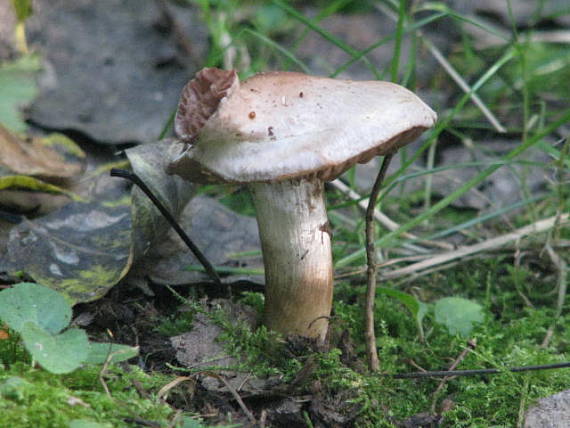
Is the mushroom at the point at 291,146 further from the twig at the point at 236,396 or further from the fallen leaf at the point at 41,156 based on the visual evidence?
the fallen leaf at the point at 41,156

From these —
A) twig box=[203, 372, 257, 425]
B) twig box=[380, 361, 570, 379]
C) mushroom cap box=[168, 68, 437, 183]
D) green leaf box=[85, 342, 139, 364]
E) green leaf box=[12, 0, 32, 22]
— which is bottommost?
twig box=[380, 361, 570, 379]

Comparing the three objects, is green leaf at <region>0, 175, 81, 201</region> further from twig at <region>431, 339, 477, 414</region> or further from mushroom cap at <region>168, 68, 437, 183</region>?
twig at <region>431, 339, 477, 414</region>

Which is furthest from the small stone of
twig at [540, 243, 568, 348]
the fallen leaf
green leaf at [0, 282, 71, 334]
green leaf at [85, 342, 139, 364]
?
the fallen leaf

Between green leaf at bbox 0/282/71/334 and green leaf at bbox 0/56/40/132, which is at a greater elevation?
green leaf at bbox 0/56/40/132

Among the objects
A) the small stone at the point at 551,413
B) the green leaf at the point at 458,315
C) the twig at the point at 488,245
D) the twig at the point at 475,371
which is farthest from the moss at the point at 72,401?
the twig at the point at 488,245

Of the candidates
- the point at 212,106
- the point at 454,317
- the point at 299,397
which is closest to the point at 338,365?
the point at 299,397

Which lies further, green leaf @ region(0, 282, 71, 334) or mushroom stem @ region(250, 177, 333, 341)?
mushroom stem @ region(250, 177, 333, 341)

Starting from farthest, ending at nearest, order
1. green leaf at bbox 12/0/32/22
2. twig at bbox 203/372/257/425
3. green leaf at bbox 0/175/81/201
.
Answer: green leaf at bbox 12/0/32/22, green leaf at bbox 0/175/81/201, twig at bbox 203/372/257/425

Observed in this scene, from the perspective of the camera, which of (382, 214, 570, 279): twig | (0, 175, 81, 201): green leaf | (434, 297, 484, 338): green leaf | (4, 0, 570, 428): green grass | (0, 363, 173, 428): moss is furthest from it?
(382, 214, 570, 279): twig
